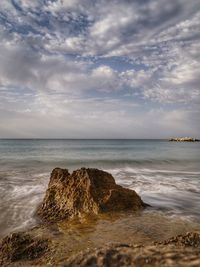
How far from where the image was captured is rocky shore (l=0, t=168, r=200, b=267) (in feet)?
8.34

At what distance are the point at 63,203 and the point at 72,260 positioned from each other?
19.7 feet

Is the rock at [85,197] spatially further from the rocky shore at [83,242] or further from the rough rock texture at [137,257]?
the rough rock texture at [137,257]

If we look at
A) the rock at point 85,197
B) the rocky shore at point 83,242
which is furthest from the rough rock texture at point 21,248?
the rock at point 85,197

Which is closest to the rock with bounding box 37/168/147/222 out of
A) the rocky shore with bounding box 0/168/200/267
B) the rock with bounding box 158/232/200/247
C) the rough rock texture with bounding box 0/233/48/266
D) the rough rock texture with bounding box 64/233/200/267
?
the rocky shore with bounding box 0/168/200/267

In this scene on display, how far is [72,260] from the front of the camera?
2.75 meters

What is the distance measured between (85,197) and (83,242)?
3254 mm

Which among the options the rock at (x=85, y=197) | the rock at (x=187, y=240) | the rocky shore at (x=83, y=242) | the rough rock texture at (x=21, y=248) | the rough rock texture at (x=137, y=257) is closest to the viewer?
the rough rock texture at (x=137, y=257)

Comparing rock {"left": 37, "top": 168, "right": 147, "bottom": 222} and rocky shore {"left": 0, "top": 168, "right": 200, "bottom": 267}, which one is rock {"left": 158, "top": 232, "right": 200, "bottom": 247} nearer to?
rocky shore {"left": 0, "top": 168, "right": 200, "bottom": 267}

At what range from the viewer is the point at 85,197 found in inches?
326

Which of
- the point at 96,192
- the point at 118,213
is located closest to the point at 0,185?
the point at 96,192

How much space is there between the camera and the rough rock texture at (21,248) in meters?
4.51

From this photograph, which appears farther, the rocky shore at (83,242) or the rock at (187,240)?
the rock at (187,240)

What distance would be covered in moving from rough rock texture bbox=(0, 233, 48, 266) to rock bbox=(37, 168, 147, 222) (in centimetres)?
275

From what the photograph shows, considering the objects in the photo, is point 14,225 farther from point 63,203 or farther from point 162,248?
point 162,248
